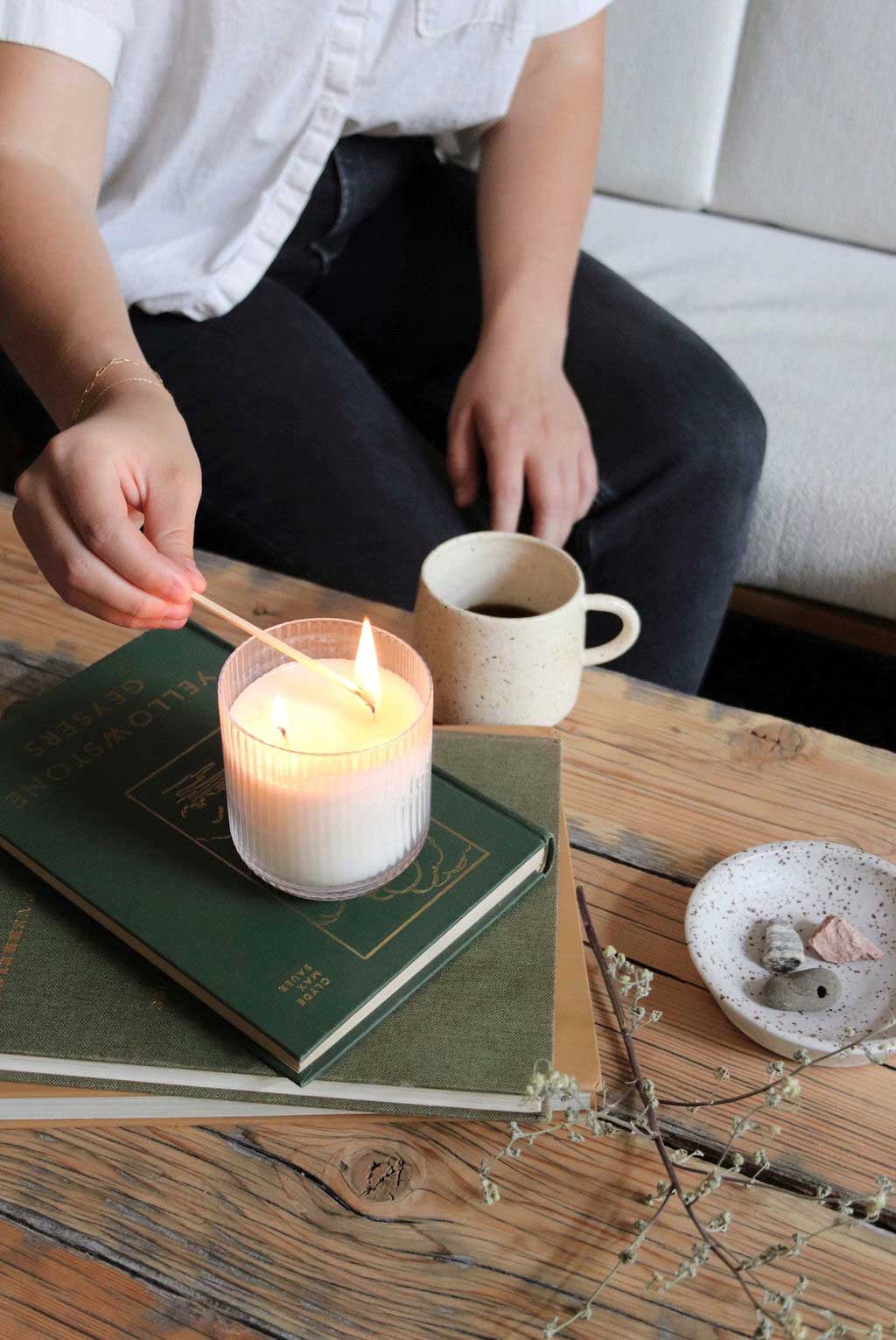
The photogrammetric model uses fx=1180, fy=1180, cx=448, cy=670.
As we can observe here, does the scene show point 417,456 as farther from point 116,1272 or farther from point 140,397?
point 116,1272

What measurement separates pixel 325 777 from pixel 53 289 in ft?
1.51

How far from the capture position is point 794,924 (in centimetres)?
66

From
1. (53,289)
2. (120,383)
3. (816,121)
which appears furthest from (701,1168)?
(816,121)

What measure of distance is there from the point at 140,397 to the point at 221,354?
0.39 meters

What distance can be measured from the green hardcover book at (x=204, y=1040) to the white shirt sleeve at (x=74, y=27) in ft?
2.05

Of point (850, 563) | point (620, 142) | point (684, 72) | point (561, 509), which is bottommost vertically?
point (850, 563)

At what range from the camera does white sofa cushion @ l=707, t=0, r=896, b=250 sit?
147 cm

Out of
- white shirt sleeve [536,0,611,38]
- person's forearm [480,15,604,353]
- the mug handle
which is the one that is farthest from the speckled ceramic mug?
white shirt sleeve [536,0,611,38]

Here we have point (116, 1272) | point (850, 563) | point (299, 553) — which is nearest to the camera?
point (116, 1272)

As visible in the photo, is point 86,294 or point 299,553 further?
point 299,553

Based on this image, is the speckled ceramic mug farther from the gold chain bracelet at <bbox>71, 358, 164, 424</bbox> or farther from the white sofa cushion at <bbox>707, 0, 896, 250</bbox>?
the white sofa cushion at <bbox>707, 0, 896, 250</bbox>

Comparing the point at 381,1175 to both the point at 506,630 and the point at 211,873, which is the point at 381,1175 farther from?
the point at 506,630

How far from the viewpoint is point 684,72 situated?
156 centimetres

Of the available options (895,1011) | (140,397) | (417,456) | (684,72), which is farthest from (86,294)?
(684,72)
